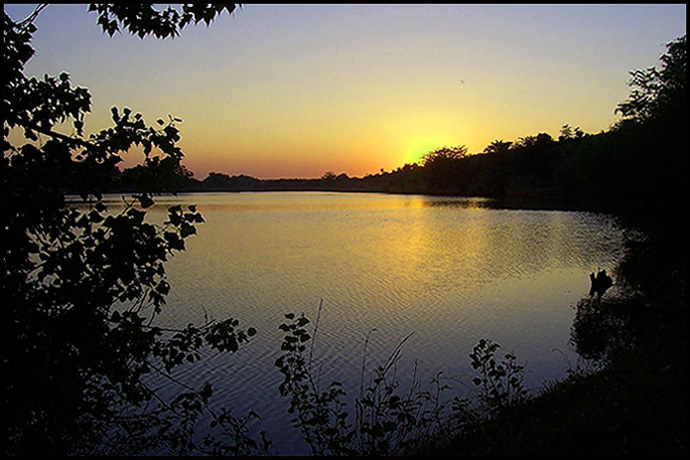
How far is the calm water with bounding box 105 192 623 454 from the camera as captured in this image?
8.80m

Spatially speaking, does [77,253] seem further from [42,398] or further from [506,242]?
[506,242]

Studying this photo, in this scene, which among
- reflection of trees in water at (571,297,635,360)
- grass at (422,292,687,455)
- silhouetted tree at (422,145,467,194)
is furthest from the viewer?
silhouetted tree at (422,145,467,194)

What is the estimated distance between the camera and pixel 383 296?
1452 centimetres

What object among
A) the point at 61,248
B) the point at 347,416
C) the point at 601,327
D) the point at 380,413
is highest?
the point at 61,248

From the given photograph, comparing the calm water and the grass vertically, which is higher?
the grass

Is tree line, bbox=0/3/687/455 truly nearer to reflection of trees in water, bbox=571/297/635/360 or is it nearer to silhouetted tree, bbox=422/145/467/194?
reflection of trees in water, bbox=571/297/635/360

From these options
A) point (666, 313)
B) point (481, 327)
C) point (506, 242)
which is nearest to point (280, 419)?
point (481, 327)

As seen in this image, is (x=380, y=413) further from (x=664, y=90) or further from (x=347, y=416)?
(x=664, y=90)

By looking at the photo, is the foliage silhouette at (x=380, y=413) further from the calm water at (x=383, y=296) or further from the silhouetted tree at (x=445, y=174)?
the silhouetted tree at (x=445, y=174)

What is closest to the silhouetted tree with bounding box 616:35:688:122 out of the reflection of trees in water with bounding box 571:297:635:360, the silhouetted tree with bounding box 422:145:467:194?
the reflection of trees in water with bounding box 571:297:635:360

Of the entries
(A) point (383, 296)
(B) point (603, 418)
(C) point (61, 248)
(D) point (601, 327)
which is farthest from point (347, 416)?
(A) point (383, 296)

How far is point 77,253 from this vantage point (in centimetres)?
329

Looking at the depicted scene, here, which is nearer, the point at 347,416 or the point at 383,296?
the point at 347,416

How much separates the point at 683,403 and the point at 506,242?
21.6 m
